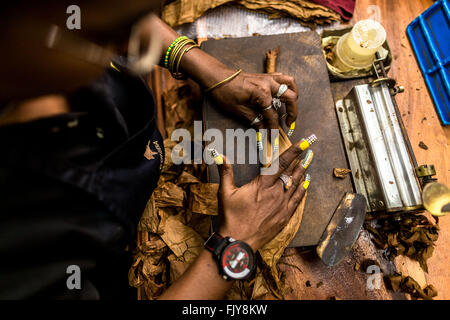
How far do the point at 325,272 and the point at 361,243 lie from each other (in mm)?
190

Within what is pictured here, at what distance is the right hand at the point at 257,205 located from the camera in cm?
87

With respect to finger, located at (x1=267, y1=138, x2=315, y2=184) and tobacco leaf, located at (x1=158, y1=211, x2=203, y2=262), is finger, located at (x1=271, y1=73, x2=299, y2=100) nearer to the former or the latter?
finger, located at (x1=267, y1=138, x2=315, y2=184)

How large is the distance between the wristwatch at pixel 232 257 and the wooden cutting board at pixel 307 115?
0.23 m

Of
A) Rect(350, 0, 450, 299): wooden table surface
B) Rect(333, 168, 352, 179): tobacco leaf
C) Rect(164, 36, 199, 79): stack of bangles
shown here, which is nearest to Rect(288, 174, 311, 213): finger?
Rect(333, 168, 352, 179): tobacco leaf

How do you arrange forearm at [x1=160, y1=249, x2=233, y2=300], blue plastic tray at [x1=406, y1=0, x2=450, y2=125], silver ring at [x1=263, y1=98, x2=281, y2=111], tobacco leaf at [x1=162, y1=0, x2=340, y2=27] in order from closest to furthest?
1. forearm at [x1=160, y1=249, x2=233, y2=300]
2. silver ring at [x1=263, y1=98, x2=281, y2=111]
3. blue plastic tray at [x1=406, y1=0, x2=450, y2=125]
4. tobacco leaf at [x1=162, y1=0, x2=340, y2=27]

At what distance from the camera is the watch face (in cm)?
80

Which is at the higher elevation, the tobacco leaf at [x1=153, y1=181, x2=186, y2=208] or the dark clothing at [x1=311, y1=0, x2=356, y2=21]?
the dark clothing at [x1=311, y1=0, x2=356, y2=21]

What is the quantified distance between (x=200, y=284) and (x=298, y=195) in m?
0.47

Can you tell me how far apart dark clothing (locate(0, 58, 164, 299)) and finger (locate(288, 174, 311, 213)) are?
54 cm

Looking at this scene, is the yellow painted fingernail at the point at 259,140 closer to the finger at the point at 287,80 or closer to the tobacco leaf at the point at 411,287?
the finger at the point at 287,80

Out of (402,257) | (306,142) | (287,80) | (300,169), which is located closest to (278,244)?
(300,169)

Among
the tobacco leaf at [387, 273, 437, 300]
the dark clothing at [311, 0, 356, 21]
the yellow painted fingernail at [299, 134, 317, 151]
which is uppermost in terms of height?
the dark clothing at [311, 0, 356, 21]

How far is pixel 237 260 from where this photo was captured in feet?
2.66

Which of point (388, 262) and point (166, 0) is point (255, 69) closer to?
point (166, 0)
